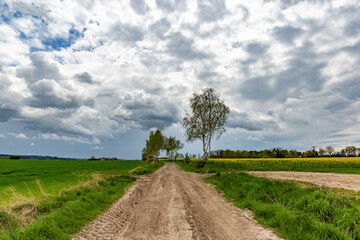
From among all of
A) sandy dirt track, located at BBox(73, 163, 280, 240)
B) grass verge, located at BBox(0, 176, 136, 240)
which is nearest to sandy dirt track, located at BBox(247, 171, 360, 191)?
sandy dirt track, located at BBox(73, 163, 280, 240)

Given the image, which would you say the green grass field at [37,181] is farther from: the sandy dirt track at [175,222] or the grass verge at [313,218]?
the grass verge at [313,218]

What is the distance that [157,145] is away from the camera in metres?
95.4

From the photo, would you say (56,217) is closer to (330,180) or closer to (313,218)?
(313,218)

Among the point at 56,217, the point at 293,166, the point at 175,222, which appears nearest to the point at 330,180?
the point at 175,222

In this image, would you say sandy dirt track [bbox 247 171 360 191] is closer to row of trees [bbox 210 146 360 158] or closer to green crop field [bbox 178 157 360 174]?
green crop field [bbox 178 157 360 174]

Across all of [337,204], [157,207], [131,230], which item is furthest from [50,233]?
[337,204]

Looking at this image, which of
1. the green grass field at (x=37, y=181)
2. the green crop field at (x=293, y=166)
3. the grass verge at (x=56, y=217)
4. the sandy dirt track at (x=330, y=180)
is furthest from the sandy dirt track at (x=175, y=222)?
the green crop field at (x=293, y=166)

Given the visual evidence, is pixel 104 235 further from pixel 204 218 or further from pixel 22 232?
pixel 204 218

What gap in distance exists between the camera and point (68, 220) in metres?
7.57

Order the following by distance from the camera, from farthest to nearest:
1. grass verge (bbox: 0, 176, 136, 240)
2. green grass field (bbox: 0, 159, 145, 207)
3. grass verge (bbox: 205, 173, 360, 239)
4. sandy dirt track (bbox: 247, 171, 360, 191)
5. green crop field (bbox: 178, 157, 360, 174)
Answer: green crop field (bbox: 178, 157, 360, 174) < sandy dirt track (bbox: 247, 171, 360, 191) < green grass field (bbox: 0, 159, 145, 207) < grass verge (bbox: 0, 176, 136, 240) < grass verge (bbox: 205, 173, 360, 239)

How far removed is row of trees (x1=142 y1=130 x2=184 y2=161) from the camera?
9394 cm

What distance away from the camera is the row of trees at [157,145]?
308 ft

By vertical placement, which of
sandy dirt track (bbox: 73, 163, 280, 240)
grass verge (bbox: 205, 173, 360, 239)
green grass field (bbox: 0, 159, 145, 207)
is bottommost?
green grass field (bbox: 0, 159, 145, 207)

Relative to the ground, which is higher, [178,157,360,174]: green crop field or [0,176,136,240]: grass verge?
[0,176,136,240]: grass verge
